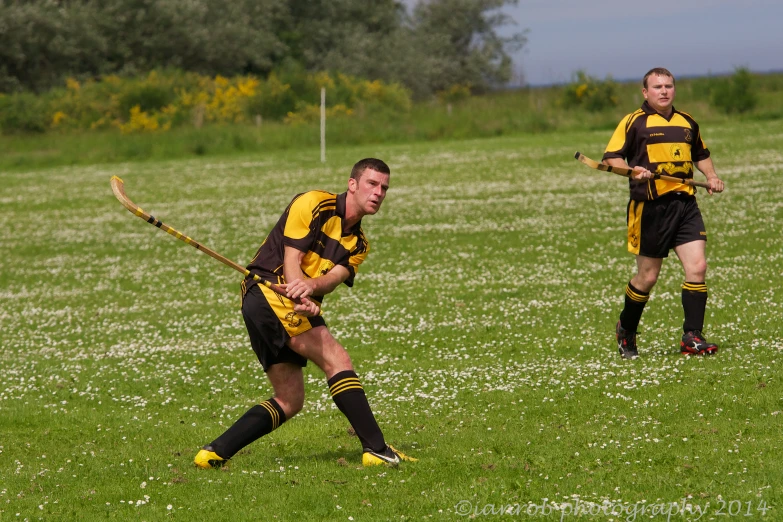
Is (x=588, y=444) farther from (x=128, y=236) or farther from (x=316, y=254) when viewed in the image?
(x=128, y=236)

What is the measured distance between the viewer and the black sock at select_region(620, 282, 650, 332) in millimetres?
10461

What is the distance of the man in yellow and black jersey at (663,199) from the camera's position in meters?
10.3

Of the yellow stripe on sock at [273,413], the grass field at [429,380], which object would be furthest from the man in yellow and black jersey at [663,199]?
the yellow stripe on sock at [273,413]

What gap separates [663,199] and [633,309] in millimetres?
1156

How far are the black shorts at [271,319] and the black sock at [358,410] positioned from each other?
1.54ft

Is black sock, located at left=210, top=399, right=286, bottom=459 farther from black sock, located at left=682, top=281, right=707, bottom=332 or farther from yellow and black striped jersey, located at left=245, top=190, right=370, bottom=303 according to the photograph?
black sock, located at left=682, top=281, right=707, bottom=332

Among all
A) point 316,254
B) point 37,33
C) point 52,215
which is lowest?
point 52,215

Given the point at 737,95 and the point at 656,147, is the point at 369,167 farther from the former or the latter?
the point at 737,95

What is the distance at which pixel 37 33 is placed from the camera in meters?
66.5

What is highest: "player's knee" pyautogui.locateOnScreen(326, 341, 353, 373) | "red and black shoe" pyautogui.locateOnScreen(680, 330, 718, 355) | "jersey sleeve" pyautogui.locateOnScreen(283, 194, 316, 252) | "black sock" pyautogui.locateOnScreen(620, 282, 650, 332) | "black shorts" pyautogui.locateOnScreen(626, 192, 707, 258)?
"jersey sleeve" pyautogui.locateOnScreen(283, 194, 316, 252)

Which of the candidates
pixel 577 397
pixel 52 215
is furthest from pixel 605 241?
pixel 52 215

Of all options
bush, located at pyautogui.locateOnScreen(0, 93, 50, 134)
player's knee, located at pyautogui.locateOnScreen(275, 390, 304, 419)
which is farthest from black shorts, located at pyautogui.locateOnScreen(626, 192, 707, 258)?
bush, located at pyautogui.locateOnScreen(0, 93, 50, 134)

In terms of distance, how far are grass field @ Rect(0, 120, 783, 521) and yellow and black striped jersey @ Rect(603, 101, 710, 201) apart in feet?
5.69

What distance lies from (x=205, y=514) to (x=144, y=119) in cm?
5646
